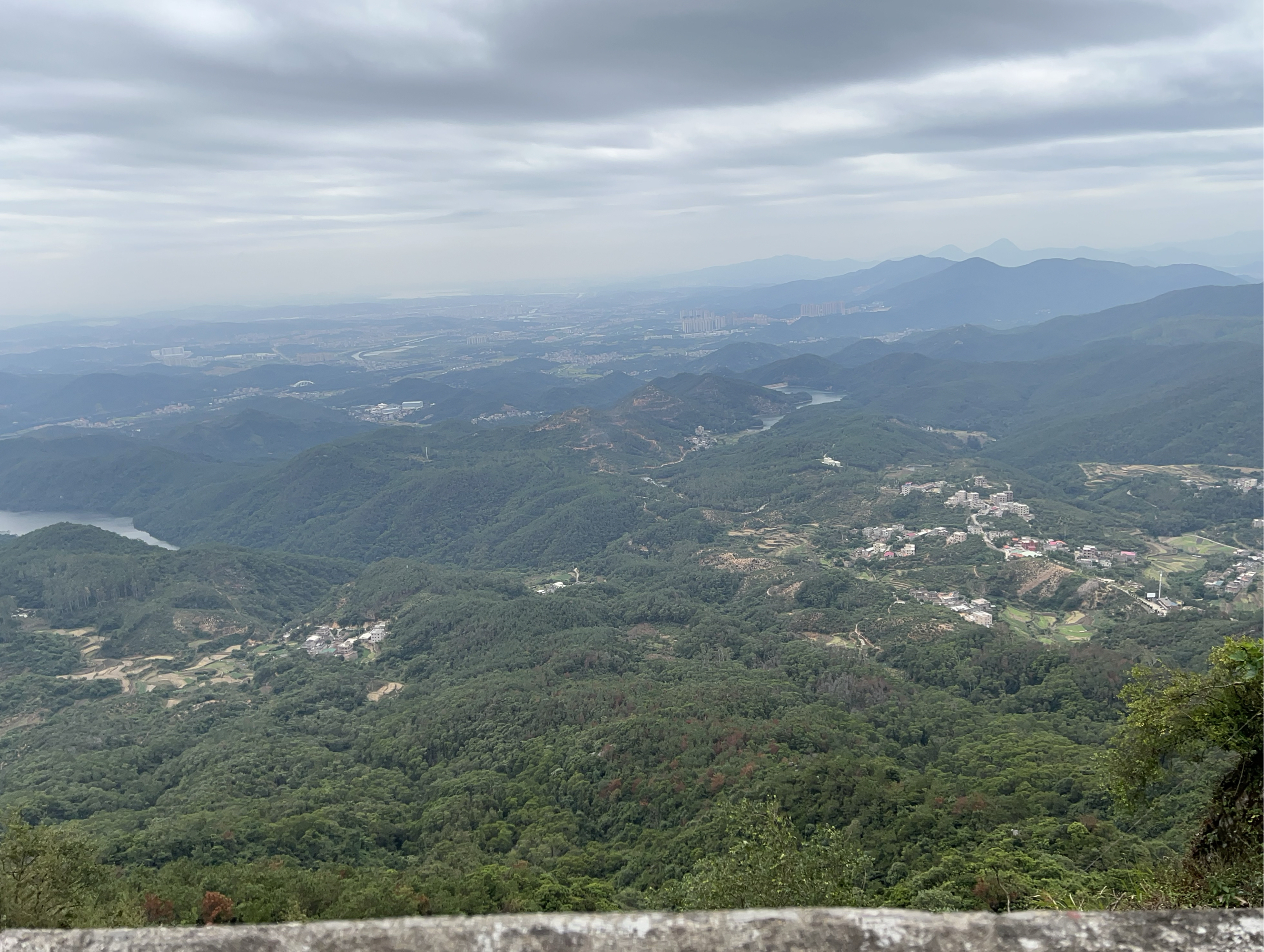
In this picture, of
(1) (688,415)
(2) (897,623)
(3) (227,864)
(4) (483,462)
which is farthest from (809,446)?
(3) (227,864)

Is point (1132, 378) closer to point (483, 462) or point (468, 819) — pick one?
point (483, 462)

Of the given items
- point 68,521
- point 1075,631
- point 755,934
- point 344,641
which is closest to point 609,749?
point 755,934

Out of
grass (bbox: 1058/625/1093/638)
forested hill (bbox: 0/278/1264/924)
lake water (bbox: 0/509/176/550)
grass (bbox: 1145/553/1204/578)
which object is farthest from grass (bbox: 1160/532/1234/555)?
lake water (bbox: 0/509/176/550)

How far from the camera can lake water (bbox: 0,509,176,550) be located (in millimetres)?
141375

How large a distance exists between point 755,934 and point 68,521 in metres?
176

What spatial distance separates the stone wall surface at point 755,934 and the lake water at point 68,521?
157 meters

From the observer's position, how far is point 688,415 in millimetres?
186375

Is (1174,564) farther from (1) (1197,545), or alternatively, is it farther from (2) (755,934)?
(2) (755,934)

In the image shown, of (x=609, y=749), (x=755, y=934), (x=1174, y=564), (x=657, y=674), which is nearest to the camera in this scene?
(x=755, y=934)

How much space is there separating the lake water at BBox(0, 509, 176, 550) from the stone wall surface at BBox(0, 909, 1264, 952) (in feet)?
514

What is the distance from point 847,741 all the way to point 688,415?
148796 millimetres

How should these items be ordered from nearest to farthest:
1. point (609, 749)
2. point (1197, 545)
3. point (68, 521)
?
point (609, 749) → point (1197, 545) → point (68, 521)

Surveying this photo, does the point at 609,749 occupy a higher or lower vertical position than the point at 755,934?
lower

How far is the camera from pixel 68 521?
142m
